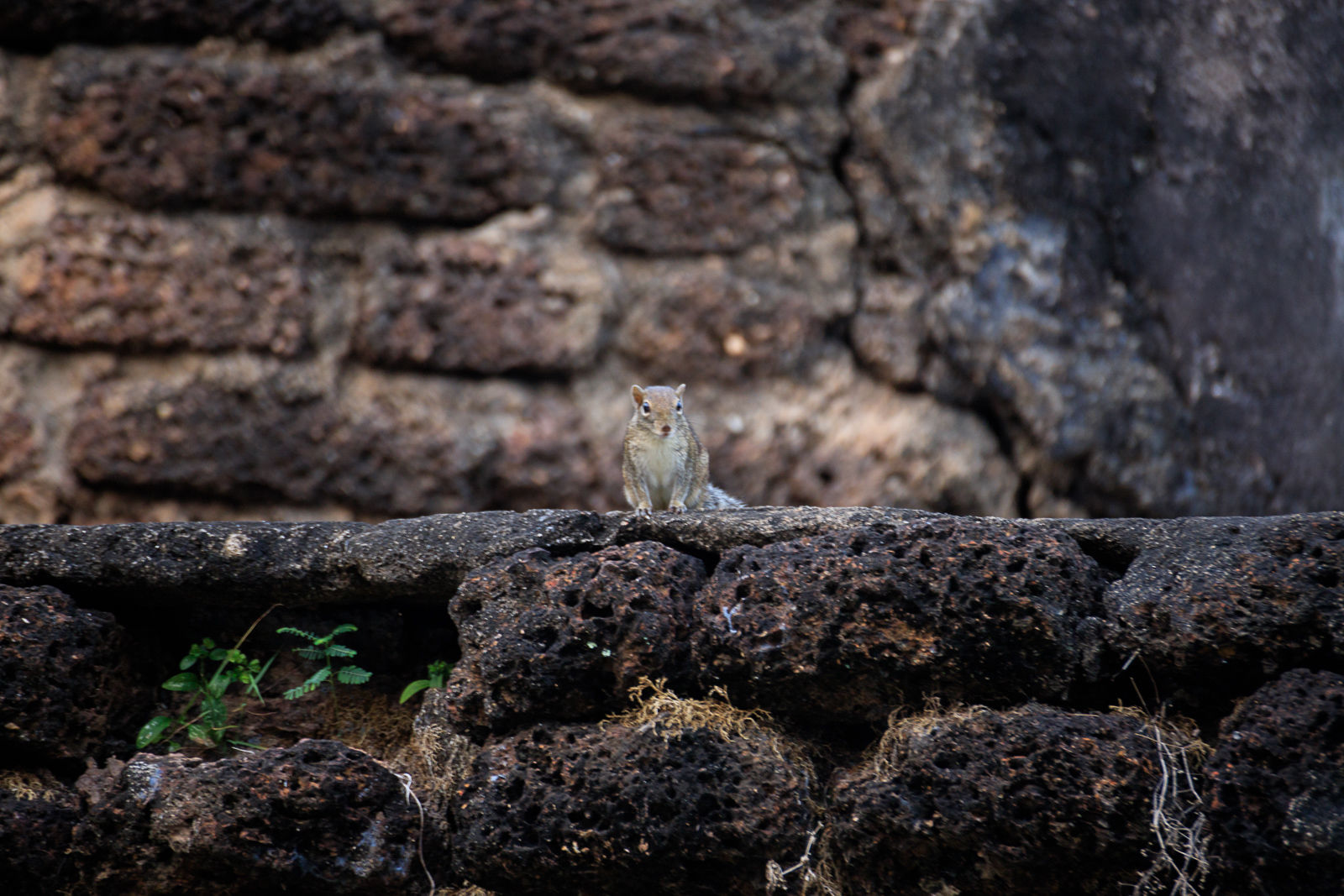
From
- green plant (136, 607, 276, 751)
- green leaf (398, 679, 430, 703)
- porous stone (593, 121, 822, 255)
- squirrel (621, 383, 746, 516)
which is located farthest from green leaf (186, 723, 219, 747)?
porous stone (593, 121, 822, 255)

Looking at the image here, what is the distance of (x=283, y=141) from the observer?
368 centimetres

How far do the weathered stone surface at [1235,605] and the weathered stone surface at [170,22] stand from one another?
3.14m

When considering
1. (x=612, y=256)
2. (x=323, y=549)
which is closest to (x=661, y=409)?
(x=612, y=256)

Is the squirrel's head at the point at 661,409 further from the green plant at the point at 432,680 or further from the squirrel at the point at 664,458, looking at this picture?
the green plant at the point at 432,680

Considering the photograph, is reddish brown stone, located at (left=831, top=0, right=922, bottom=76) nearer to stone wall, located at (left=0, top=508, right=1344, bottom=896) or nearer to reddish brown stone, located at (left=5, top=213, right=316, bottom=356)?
stone wall, located at (left=0, top=508, right=1344, bottom=896)

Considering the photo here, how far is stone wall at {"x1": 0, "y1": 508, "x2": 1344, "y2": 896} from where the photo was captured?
2.06 meters

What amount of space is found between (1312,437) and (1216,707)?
7.86 ft

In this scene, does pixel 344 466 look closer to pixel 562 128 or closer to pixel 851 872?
pixel 562 128

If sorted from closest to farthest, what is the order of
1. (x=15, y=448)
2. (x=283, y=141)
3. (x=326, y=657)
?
1. (x=326, y=657)
2. (x=15, y=448)
3. (x=283, y=141)

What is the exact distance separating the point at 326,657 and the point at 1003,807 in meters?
1.74

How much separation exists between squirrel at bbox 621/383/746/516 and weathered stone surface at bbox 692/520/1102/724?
3.92 feet

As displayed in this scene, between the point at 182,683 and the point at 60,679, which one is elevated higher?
the point at 60,679

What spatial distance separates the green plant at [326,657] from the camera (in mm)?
2713

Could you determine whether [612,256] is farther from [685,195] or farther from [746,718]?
[746,718]
